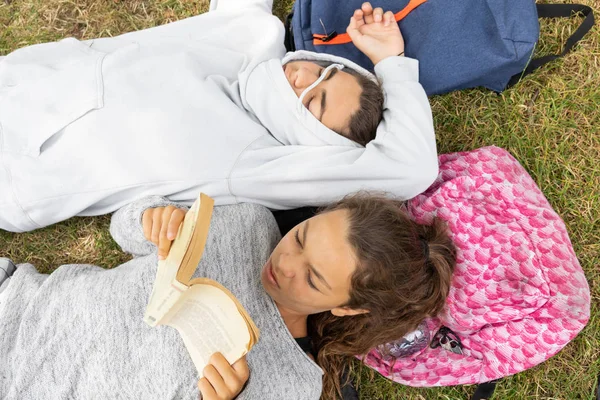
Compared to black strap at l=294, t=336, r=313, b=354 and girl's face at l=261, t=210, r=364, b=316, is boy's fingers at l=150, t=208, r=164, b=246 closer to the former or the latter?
girl's face at l=261, t=210, r=364, b=316

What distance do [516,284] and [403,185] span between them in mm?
706

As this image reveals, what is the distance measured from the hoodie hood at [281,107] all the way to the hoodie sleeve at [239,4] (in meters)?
0.41

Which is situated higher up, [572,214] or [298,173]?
[298,173]

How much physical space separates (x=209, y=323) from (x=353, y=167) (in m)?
1.00

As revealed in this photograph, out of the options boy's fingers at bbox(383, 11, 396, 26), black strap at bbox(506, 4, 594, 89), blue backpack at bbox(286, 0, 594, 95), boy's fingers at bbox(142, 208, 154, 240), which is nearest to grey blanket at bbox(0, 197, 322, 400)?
boy's fingers at bbox(142, 208, 154, 240)

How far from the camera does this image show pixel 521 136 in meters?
2.71

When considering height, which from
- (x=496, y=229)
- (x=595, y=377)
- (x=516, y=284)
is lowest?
(x=595, y=377)

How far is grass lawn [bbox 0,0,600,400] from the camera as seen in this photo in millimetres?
2578

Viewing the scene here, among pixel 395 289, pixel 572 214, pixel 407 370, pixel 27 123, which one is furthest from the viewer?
pixel 572 214

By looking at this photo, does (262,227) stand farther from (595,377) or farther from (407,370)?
(595,377)

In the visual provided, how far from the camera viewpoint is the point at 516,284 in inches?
92.2

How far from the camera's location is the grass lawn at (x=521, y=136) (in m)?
2.58

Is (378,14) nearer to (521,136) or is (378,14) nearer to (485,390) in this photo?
(521,136)

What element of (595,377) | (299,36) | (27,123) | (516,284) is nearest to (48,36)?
(27,123)
